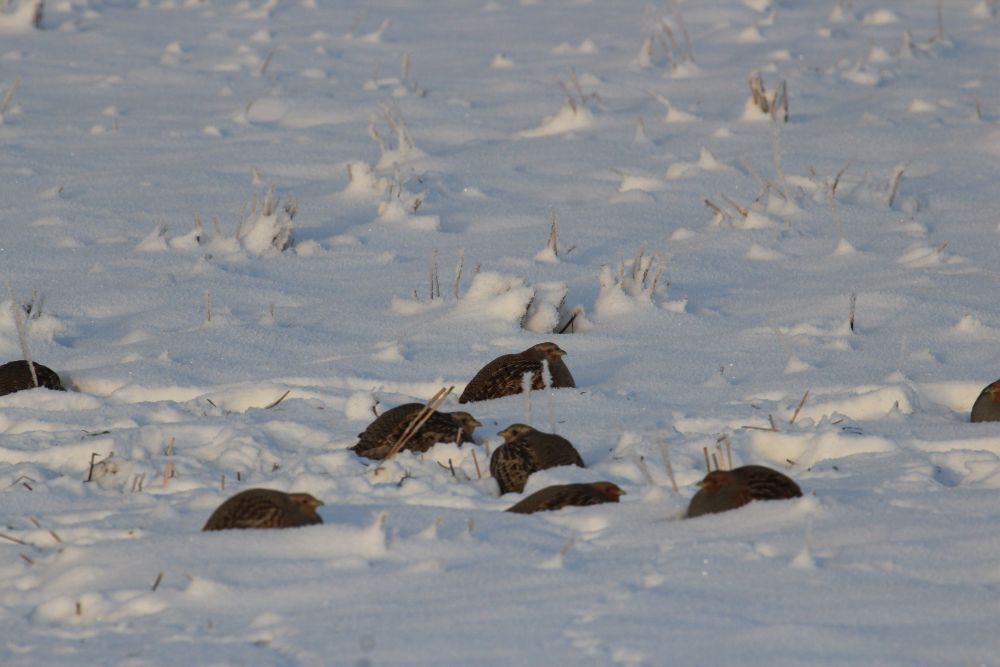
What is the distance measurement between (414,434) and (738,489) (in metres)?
1.12

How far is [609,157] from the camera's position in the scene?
7.38 metres

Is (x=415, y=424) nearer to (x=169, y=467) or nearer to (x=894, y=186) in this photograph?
(x=169, y=467)

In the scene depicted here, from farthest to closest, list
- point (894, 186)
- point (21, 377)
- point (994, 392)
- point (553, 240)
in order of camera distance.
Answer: point (894, 186)
point (553, 240)
point (21, 377)
point (994, 392)

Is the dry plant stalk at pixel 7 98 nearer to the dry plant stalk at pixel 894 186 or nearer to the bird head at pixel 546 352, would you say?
the bird head at pixel 546 352

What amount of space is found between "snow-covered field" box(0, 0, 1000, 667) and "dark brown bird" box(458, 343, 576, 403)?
0.10 meters

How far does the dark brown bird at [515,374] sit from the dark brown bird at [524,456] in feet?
2.18

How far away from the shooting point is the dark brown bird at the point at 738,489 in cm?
316

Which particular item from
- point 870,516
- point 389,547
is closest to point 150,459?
point 389,547

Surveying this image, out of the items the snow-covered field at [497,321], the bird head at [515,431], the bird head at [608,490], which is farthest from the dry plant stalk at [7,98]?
the bird head at [608,490]

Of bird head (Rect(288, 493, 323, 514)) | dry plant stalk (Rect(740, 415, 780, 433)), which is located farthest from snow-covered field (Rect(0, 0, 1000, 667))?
bird head (Rect(288, 493, 323, 514))

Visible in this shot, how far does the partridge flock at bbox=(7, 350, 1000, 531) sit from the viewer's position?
10.3 ft

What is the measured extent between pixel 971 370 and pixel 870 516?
1.69 metres

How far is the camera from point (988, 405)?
4.04m

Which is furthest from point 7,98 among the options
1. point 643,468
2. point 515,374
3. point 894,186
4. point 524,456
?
point 643,468
